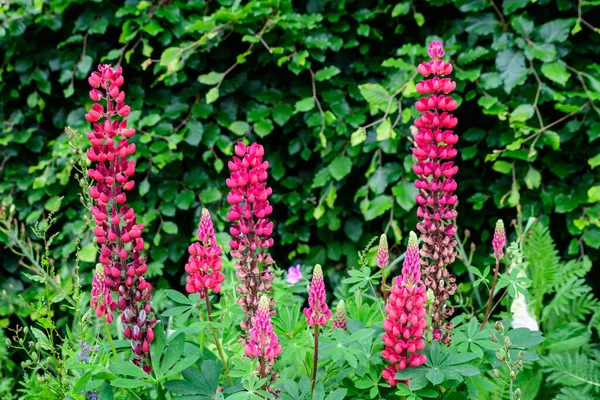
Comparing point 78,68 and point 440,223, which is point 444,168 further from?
point 78,68

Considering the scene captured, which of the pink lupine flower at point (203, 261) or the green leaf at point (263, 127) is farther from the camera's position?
the green leaf at point (263, 127)

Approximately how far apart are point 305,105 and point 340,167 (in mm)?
355

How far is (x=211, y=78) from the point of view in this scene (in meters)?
3.30

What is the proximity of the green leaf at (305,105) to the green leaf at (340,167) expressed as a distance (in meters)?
0.29

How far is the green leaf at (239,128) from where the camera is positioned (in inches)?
131

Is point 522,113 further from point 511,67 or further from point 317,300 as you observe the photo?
point 317,300

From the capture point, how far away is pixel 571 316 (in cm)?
261

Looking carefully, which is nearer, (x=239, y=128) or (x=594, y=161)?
(x=594, y=161)

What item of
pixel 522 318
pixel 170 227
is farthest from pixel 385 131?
pixel 170 227

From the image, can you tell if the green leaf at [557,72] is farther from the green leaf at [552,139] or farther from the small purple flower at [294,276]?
the small purple flower at [294,276]

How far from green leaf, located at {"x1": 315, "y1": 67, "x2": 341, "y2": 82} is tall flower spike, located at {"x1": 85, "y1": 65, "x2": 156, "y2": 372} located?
1.69 metres

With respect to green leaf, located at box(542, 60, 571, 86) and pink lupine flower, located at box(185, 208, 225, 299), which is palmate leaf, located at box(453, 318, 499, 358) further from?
green leaf, located at box(542, 60, 571, 86)

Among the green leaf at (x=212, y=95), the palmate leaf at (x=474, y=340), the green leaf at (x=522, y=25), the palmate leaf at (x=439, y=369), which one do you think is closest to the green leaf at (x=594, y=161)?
the green leaf at (x=522, y=25)

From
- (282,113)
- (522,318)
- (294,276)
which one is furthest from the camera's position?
(282,113)
